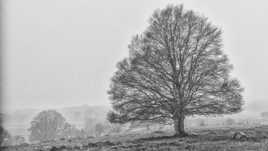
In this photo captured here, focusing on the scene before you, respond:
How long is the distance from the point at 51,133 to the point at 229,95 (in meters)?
82.2

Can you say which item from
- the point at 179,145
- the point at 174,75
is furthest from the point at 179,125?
the point at 179,145

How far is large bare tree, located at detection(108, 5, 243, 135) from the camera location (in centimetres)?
2427

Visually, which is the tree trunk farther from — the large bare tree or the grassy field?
the grassy field

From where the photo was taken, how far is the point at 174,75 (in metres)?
25.1

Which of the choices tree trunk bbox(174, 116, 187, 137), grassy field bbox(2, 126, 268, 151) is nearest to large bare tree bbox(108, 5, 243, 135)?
tree trunk bbox(174, 116, 187, 137)

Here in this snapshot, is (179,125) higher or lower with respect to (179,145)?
higher

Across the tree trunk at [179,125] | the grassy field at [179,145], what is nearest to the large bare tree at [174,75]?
the tree trunk at [179,125]

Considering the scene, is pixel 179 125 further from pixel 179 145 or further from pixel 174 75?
pixel 179 145

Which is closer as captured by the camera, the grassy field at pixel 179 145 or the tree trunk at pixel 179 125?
the grassy field at pixel 179 145

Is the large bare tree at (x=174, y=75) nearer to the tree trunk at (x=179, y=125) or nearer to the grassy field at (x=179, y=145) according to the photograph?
the tree trunk at (x=179, y=125)

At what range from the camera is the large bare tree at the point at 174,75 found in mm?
24266

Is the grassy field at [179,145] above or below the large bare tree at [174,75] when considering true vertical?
below

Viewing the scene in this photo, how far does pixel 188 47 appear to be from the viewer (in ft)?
83.0

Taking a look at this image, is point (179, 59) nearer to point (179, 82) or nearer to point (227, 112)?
A: point (179, 82)
